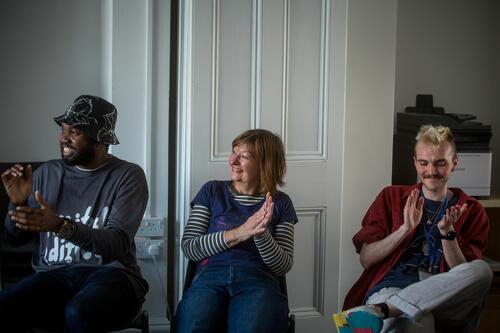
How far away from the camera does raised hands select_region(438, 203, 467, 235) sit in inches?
94.8

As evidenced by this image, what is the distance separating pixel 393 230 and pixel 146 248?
1113mm

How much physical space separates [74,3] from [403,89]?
1.77 metres

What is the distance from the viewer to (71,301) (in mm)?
2215

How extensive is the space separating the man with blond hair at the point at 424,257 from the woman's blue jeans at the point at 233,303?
0.74 feet

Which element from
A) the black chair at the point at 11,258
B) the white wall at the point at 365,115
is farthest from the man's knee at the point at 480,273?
the black chair at the point at 11,258

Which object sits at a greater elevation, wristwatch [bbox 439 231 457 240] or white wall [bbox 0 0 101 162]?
white wall [bbox 0 0 101 162]

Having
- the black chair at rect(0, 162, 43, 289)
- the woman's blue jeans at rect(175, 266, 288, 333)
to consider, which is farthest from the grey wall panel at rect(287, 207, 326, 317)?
the black chair at rect(0, 162, 43, 289)

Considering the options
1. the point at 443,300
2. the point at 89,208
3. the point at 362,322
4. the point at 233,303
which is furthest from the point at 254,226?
the point at 443,300

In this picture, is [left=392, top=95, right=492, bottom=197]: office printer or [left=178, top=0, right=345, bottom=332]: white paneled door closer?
[left=178, top=0, right=345, bottom=332]: white paneled door

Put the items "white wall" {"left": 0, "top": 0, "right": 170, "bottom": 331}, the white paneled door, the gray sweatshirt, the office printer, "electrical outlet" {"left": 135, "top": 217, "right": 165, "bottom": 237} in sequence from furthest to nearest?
1. the office printer
2. "electrical outlet" {"left": 135, "top": 217, "right": 165, "bottom": 237}
3. "white wall" {"left": 0, "top": 0, "right": 170, "bottom": 331}
4. the white paneled door
5. the gray sweatshirt

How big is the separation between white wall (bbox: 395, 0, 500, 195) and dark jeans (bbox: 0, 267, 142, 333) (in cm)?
203

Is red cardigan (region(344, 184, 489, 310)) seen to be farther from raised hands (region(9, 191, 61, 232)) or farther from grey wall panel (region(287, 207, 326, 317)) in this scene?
raised hands (region(9, 191, 61, 232))

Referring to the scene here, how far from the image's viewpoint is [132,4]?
2.96 m

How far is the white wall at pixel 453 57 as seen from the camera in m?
3.77
